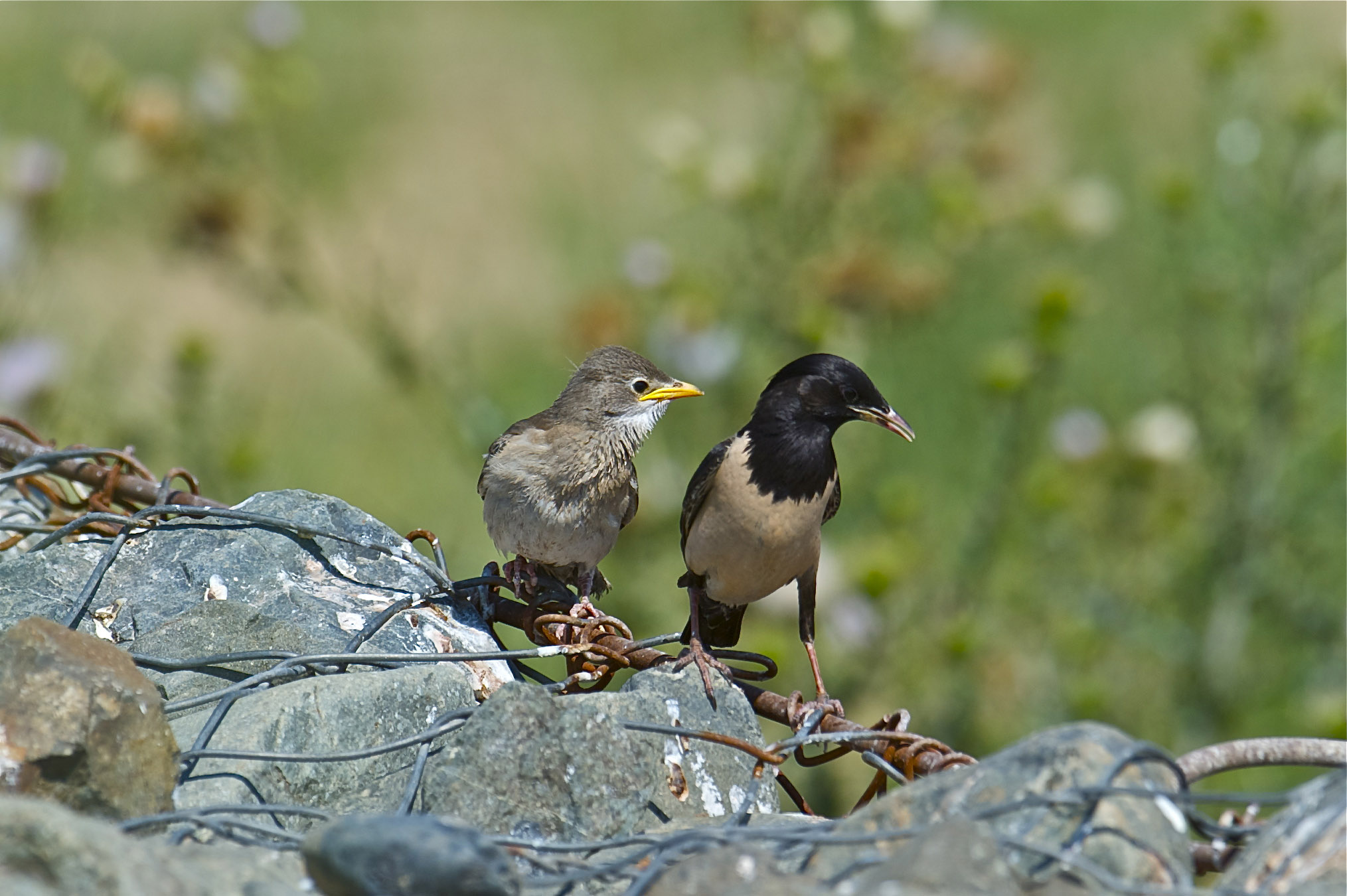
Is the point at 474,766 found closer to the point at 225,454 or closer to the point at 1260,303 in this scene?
the point at 225,454

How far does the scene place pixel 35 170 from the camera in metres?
5.30

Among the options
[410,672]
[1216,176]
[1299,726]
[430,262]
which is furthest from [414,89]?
[410,672]

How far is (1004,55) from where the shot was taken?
5.96m

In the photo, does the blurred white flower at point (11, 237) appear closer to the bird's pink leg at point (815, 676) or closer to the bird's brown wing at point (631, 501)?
the bird's brown wing at point (631, 501)

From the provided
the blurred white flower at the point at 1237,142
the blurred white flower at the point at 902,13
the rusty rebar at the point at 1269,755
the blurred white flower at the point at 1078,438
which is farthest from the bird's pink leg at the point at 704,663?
the blurred white flower at the point at 1237,142

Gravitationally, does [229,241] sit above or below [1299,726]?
above

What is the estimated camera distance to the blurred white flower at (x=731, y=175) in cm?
543

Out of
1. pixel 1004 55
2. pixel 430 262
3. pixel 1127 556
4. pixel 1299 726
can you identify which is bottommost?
pixel 1299 726

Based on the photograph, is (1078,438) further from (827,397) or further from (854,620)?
(827,397)

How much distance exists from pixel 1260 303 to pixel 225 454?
14.0 ft

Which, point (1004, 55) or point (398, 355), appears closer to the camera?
point (398, 355)

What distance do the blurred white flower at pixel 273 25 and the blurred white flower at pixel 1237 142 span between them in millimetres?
3872

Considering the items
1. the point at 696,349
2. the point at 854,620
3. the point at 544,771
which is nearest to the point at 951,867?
the point at 544,771

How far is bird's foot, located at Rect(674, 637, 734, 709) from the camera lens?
118 inches
